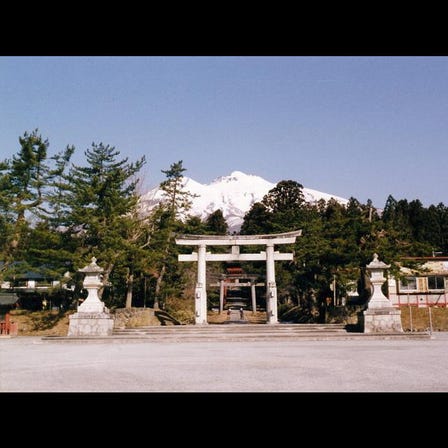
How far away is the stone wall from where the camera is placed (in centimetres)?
2205

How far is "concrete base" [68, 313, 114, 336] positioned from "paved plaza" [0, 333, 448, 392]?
184 inches

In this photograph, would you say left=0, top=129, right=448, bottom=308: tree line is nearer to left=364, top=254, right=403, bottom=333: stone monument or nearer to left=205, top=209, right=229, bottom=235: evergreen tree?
left=364, top=254, right=403, bottom=333: stone monument

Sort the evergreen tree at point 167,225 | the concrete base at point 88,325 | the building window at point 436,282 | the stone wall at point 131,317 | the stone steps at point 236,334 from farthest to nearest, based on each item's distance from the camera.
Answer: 1. the building window at point 436,282
2. the evergreen tree at point 167,225
3. the stone wall at point 131,317
4. the concrete base at point 88,325
5. the stone steps at point 236,334

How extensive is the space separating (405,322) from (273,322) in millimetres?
8858

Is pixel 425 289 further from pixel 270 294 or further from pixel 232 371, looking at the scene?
pixel 232 371

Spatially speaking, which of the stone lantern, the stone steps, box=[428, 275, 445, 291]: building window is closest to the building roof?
the stone steps

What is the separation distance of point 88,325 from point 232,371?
974 cm

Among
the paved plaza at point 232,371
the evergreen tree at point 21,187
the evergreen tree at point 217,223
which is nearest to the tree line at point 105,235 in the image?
the evergreen tree at point 21,187

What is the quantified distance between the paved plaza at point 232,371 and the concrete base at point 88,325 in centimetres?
466

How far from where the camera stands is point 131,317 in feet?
74.1

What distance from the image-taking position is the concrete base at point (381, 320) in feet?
51.3

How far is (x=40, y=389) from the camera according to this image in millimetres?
6273

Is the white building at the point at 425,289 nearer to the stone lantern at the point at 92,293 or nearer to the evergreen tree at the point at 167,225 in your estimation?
the evergreen tree at the point at 167,225

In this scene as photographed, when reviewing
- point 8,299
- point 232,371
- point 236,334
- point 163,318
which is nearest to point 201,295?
point 163,318
